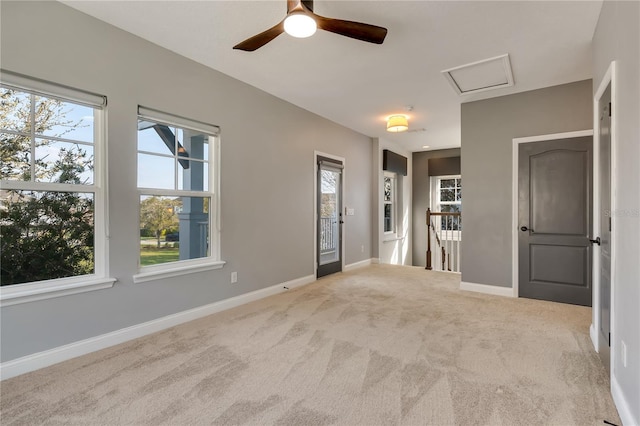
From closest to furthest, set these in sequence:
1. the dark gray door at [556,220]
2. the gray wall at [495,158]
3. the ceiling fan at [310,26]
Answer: the ceiling fan at [310,26] → the dark gray door at [556,220] → the gray wall at [495,158]

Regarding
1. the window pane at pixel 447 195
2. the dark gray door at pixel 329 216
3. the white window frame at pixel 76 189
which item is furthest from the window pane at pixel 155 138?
the window pane at pixel 447 195

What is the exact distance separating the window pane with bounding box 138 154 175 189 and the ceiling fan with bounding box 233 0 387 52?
148 cm

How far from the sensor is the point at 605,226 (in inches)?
85.5

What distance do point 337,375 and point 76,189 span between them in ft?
7.84

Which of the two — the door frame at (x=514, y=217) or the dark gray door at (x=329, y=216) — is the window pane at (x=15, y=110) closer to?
the dark gray door at (x=329, y=216)

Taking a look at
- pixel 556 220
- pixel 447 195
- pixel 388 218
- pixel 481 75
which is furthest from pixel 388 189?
pixel 481 75

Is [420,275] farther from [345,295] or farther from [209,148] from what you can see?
[209,148]

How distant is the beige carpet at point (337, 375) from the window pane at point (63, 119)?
170 centimetres

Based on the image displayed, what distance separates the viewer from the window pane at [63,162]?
2275 mm

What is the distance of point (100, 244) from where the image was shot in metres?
2.54

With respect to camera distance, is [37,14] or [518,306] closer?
[37,14]

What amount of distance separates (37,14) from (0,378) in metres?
2.47

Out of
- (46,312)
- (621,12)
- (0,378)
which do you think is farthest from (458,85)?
(0,378)

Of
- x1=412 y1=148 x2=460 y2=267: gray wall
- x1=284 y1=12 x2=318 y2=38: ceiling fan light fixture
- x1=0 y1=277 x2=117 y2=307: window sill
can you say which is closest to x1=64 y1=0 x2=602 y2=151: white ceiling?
x1=284 y1=12 x2=318 y2=38: ceiling fan light fixture
